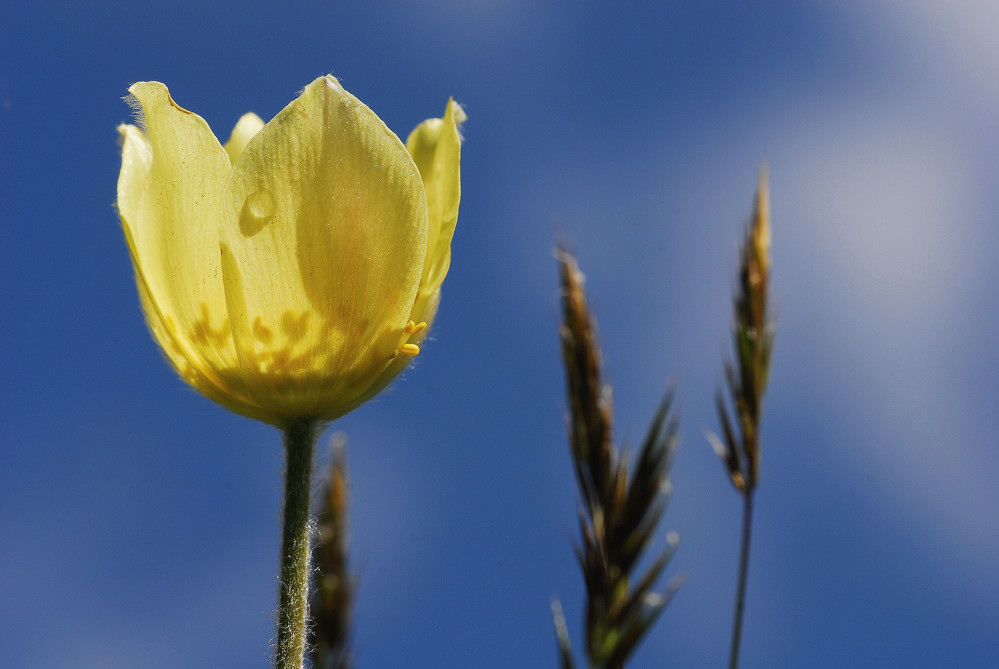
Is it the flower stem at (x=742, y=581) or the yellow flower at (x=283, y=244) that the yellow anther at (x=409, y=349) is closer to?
the yellow flower at (x=283, y=244)

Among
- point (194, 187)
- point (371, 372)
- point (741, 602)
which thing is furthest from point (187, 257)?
point (741, 602)

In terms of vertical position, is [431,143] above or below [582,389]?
above

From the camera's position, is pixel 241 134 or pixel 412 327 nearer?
pixel 412 327

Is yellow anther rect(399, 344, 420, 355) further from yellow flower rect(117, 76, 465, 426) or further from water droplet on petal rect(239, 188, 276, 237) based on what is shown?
water droplet on petal rect(239, 188, 276, 237)

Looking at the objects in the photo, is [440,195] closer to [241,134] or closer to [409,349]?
[409,349]

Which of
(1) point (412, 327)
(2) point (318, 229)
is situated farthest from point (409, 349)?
(2) point (318, 229)

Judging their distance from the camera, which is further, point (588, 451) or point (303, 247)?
point (588, 451)

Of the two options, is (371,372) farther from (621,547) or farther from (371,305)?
(621,547)
